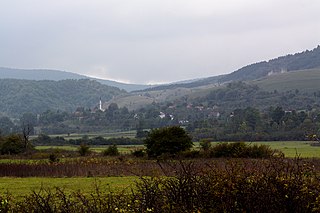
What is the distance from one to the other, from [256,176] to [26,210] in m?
3.35

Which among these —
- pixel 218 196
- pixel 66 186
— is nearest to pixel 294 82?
pixel 66 186

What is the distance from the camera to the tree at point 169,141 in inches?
1550

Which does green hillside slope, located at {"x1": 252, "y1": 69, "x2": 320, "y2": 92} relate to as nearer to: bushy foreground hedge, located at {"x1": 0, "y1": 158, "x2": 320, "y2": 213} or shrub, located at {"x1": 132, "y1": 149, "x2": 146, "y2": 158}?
shrub, located at {"x1": 132, "y1": 149, "x2": 146, "y2": 158}

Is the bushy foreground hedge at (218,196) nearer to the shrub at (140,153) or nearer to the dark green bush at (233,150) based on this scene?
the dark green bush at (233,150)

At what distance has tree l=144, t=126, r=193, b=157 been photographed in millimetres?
39375

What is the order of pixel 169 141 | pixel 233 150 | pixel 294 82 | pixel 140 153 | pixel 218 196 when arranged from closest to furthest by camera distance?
pixel 218 196 < pixel 233 150 < pixel 169 141 < pixel 140 153 < pixel 294 82

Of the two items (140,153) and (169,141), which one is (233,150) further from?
(140,153)

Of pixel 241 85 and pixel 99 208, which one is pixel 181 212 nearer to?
pixel 99 208

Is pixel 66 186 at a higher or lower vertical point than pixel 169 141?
higher

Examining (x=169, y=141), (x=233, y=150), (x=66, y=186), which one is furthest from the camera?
(x=169, y=141)

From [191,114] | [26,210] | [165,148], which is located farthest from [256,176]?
[191,114]

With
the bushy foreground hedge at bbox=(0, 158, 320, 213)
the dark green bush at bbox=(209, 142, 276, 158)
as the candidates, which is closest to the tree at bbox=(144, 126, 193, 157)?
the dark green bush at bbox=(209, 142, 276, 158)

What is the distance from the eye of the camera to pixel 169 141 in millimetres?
39250

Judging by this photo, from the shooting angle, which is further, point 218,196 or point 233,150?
point 233,150
